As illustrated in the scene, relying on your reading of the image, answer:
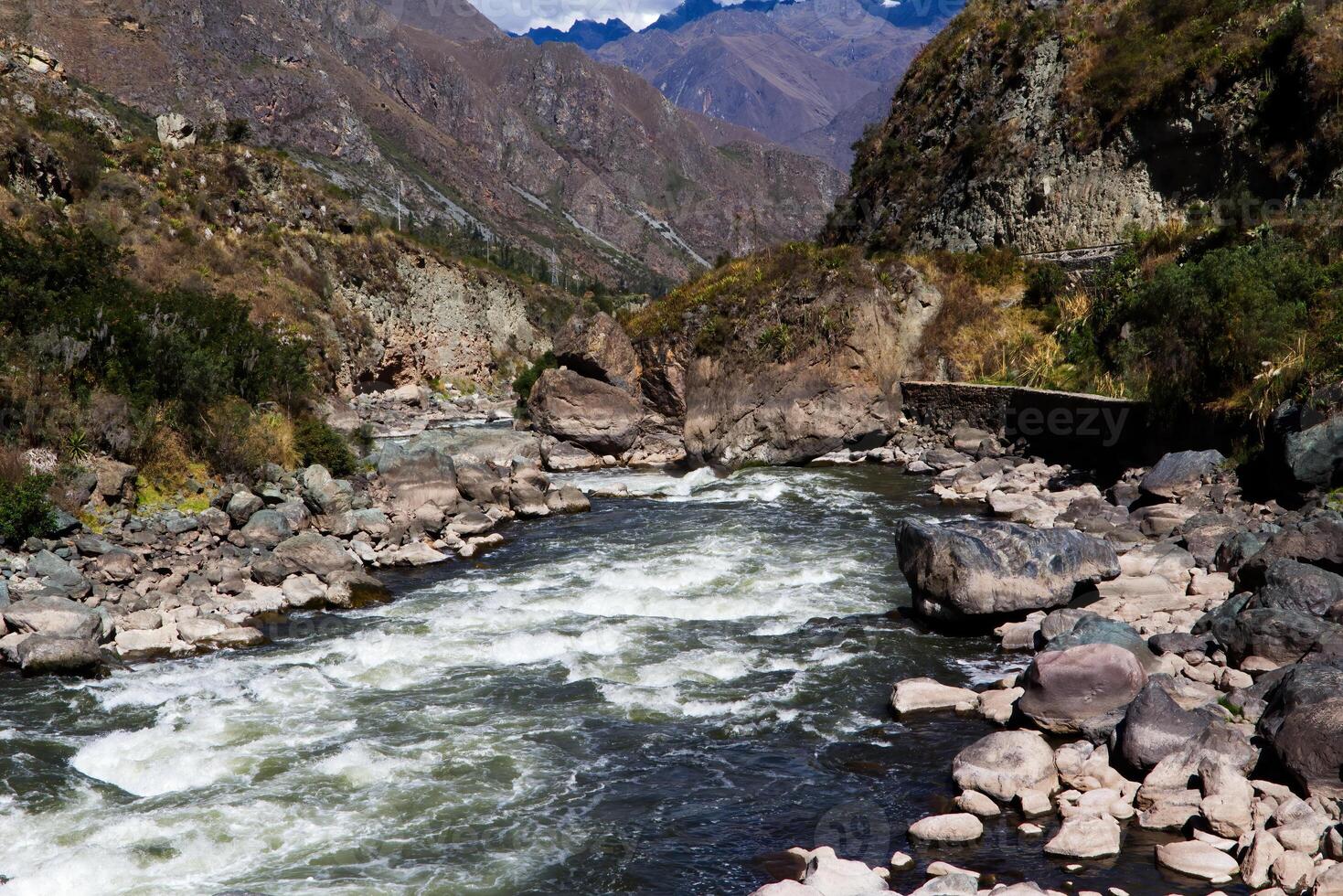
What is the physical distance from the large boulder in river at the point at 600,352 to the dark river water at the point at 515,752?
16.7 m

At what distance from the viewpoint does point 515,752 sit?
970 centimetres

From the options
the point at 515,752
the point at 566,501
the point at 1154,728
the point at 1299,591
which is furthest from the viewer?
the point at 566,501

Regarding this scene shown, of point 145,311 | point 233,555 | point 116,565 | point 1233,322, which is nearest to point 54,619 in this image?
point 116,565

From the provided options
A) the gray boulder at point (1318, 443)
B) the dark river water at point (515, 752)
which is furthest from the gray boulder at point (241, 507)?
the gray boulder at point (1318, 443)

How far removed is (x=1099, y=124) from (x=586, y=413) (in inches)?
839

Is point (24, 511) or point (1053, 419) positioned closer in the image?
point (24, 511)

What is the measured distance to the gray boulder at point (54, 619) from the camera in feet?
40.0

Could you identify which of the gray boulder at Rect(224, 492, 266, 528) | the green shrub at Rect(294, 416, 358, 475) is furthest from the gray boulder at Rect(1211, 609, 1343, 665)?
the green shrub at Rect(294, 416, 358, 475)

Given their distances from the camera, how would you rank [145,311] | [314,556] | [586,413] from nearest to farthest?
[314,556], [145,311], [586,413]

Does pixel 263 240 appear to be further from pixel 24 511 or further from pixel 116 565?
pixel 116 565

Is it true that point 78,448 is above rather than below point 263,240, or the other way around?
below

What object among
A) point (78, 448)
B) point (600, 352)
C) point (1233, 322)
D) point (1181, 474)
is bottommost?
point (1181, 474)

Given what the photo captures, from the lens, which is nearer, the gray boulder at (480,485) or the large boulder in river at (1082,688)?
the large boulder in river at (1082,688)

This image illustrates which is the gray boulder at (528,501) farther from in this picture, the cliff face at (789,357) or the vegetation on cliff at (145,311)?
the cliff face at (789,357)
